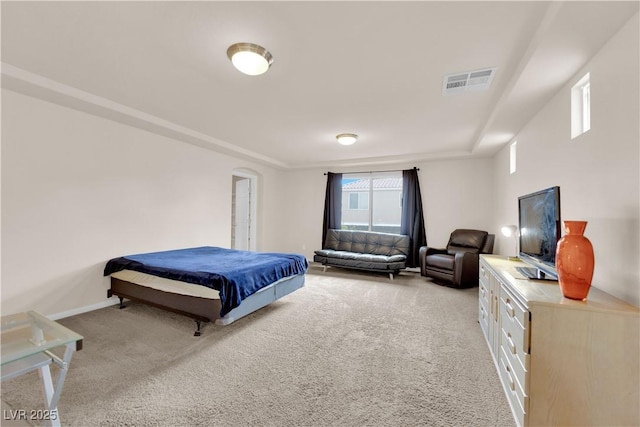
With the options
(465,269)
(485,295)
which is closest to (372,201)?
(465,269)

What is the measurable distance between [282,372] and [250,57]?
2.46 metres

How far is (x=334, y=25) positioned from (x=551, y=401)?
101 inches

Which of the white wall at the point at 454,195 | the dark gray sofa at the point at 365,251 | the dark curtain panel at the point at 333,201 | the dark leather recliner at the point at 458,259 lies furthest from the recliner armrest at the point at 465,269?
the dark curtain panel at the point at 333,201

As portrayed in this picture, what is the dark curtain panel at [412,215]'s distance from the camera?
556 cm

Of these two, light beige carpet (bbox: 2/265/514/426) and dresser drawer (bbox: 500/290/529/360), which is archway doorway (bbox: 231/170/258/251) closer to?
light beige carpet (bbox: 2/265/514/426)

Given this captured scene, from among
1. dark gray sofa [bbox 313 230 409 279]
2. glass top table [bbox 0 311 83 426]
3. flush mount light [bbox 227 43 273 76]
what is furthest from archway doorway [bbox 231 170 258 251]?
glass top table [bbox 0 311 83 426]

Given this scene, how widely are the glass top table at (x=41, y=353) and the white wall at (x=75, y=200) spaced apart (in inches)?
56.0

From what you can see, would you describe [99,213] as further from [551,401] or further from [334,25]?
[551,401]

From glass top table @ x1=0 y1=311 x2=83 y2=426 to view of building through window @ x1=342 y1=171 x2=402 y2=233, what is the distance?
5.58 metres

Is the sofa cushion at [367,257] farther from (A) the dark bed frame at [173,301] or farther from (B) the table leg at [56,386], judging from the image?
(B) the table leg at [56,386]

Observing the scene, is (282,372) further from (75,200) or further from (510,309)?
(75,200)

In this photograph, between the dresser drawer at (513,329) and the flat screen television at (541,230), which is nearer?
the dresser drawer at (513,329)

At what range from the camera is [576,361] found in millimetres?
1342

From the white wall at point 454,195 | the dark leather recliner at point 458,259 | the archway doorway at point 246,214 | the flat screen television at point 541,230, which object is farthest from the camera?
the archway doorway at point 246,214
